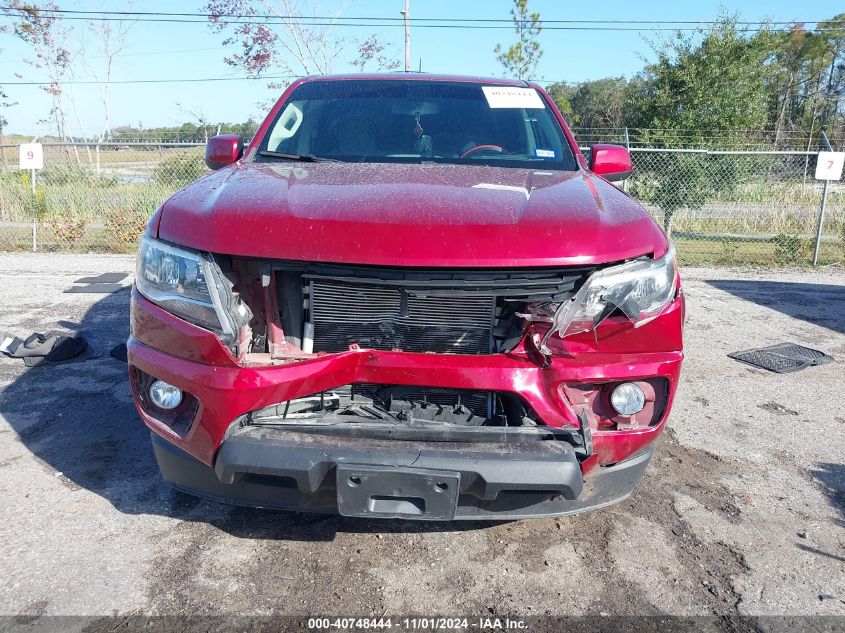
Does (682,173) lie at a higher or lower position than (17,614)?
higher

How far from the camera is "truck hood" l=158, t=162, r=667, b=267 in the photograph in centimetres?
213

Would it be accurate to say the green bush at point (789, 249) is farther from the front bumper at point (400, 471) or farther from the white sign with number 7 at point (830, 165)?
the front bumper at point (400, 471)

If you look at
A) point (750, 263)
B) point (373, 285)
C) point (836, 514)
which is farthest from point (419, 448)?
point (750, 263)

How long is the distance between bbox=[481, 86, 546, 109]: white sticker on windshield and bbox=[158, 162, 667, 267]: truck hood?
120cm

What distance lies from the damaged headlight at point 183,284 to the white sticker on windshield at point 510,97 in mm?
2104

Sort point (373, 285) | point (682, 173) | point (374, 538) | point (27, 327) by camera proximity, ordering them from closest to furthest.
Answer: point (373, 285)
point (374, 538)
point (27, 327)
point (682, 173)

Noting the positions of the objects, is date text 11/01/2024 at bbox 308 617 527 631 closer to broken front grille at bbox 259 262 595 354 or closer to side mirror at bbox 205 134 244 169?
broken front grille at bbox 259 262 595 354

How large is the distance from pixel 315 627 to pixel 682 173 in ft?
35.3

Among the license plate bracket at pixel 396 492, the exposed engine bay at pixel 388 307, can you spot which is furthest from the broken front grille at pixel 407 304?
the license plate bracket at pixel 396 492

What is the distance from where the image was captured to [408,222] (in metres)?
2.19

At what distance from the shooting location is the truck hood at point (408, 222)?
2.13 m

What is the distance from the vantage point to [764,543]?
8.92 ft

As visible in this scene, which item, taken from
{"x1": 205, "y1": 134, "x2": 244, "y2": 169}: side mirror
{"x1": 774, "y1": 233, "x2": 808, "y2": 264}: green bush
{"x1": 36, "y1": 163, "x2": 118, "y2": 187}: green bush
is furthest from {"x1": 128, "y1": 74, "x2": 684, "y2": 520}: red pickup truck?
{"x1": 36, "y1": 163, "x2": 118, "y2": 187}: green bush

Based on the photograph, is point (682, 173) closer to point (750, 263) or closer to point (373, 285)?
point (750, 263)
